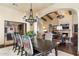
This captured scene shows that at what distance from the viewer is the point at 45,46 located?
2.07 meters

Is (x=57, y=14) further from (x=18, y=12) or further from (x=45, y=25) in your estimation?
(x=18, y=12)

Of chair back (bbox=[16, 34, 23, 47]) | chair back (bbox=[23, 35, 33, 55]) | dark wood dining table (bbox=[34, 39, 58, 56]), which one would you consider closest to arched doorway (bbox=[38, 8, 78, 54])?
dark wood dining table (bbox=[34, 39, 58, 56])

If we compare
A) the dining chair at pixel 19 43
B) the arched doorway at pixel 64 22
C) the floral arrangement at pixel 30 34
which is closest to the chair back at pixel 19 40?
the dining chair at pixel 19 43

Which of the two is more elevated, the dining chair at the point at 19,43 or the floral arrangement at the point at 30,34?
the floral arrangement at the point at 30,34

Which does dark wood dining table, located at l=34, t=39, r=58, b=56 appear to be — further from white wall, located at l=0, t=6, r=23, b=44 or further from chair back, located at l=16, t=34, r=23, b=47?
white wall, located at l=0, t=6, r=23, b=44

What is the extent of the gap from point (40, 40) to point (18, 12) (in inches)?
27.0

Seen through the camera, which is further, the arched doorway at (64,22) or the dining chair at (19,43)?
the dining chair at (19,43)

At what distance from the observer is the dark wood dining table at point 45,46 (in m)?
2.03

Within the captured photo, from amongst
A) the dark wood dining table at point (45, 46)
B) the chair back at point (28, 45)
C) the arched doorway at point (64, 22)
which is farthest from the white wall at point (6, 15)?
the dark wood dining table at point (45, 46)

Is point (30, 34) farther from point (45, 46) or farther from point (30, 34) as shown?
point (45, 46)

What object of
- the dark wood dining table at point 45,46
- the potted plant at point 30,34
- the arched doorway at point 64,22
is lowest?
the dark wood dining table at point 45,46

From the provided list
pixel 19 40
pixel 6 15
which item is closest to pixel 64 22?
pixel 19 40

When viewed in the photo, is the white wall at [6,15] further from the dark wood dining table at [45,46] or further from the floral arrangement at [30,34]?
the dark wood dining table at [45,46]

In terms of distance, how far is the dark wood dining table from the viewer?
79.8 inches
